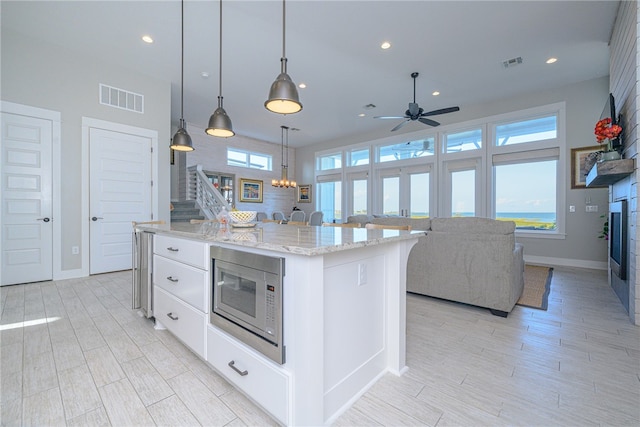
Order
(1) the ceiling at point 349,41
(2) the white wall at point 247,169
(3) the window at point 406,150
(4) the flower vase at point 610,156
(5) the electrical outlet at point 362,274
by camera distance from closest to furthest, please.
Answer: (5) the electrical outlet at point 362,274 < (4) the flower vase at point 610,156 < (1) the ceiling at point 349,41 < (3) the window at point 406,150 < (2) the white wall at point 247,169

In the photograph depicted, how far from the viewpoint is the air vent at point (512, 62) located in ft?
13.9

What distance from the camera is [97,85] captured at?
165 inches

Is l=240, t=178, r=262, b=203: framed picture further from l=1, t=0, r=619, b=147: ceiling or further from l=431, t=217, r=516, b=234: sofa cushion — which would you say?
l=431, t=217, r=516, b=234: sofa cushion

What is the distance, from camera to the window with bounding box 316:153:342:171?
29.7ft

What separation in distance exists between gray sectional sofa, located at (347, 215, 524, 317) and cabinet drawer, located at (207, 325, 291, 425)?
2231mm

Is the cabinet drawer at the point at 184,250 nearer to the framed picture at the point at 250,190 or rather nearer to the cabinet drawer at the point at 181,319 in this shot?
the cabinet drawer at the point at 181,319

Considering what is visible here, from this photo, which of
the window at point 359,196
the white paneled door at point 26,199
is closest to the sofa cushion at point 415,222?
the white paneled door at point 26,199

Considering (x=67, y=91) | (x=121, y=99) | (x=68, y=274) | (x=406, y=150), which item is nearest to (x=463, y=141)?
(x=406, y=150)

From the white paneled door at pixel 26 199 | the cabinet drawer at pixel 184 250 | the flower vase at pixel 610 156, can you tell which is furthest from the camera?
the white paneled door at pixel 26 199

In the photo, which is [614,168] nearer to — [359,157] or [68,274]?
[359,157]

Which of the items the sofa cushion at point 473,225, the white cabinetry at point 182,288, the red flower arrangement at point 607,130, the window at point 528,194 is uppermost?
the red flower arrangement at point 607,130

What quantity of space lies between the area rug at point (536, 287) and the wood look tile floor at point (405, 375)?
0.25 m

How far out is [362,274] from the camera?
146 centimetres

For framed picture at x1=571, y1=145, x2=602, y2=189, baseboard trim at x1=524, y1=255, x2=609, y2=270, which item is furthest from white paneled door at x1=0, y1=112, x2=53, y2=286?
framed picture at x1=571, y1=145, x2=602, y2=189
